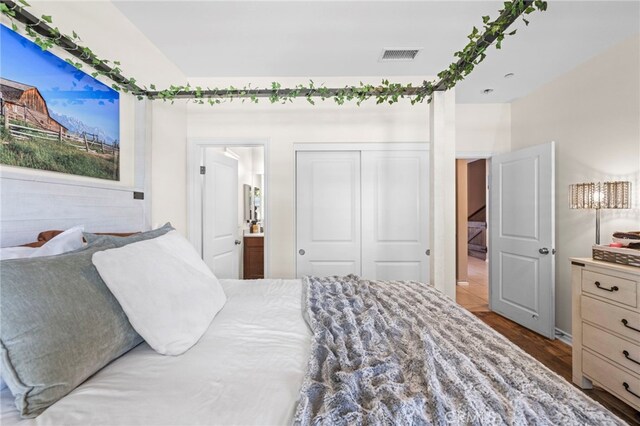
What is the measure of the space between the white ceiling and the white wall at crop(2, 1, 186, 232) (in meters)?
0.12

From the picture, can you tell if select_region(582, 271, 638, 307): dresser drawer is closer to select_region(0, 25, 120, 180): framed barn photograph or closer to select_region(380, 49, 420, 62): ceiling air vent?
select_region(380, 49, 420, 62): ceiling air vent

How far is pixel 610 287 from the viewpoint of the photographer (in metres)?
1.86

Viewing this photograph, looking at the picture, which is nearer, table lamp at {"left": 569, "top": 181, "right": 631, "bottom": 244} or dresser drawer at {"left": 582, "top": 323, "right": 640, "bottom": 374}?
dresser drawer at {"left": 582, "top": 323, "right": 640, "bottom": 374}

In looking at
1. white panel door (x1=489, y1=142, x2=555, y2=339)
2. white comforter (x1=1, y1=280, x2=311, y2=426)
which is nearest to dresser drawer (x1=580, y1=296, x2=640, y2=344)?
white panel door (x1=489, y1=142, x2=555, y2=339)

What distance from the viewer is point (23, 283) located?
0.76 meters

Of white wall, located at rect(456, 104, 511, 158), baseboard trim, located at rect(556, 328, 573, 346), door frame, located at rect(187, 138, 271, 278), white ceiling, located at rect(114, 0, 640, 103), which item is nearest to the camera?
white ceiling, located at rect(114, 0, 640, 103)

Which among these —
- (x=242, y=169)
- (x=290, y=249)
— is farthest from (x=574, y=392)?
(x=242, y=169)

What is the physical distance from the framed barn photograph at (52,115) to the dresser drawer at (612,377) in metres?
3.62

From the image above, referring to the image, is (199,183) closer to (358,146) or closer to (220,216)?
(220,216)

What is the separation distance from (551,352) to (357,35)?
343 centimetres

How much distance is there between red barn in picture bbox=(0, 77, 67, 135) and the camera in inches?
49.2

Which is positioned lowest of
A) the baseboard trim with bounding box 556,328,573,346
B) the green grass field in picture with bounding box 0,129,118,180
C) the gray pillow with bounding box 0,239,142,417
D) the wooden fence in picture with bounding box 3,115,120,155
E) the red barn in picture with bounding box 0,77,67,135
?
the baseboard trim with bounding box 556,328,573,346

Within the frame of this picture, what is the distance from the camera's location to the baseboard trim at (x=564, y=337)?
2.79 metres

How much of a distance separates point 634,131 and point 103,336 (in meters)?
3.78
